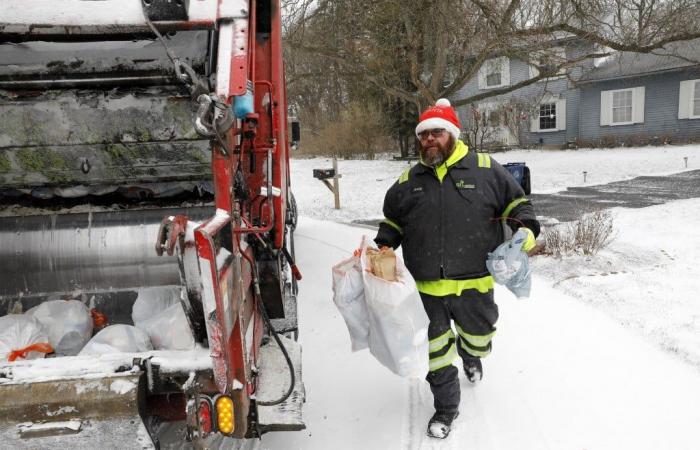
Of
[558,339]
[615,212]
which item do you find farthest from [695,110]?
[558,339]

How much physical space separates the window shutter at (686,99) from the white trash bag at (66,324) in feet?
70.6

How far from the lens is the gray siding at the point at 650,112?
19.6 meters

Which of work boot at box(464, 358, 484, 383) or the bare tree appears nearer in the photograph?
work boot at box(464, 358, 484, 383)

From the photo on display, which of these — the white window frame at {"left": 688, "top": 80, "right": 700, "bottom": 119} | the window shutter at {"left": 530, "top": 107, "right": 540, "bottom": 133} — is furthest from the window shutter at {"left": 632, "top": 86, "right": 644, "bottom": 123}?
the window shutter at {"left": 530, "top": 107, "right": 540, "bottom": 133}

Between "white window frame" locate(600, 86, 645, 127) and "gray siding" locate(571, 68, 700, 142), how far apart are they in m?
0.14

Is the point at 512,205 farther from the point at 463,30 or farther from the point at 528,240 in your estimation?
the point at 463,30

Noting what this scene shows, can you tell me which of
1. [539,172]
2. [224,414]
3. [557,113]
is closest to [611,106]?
[557,113]

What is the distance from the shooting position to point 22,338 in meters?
2.45

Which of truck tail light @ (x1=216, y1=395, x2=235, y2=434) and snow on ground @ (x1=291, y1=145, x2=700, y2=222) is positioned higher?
snow on ground @ (x1=291, y1=145, x2=700, y2=222)

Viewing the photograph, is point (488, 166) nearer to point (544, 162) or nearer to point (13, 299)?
point (13, 299)

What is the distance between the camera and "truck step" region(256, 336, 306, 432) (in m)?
2.32

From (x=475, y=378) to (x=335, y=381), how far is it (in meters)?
0.85

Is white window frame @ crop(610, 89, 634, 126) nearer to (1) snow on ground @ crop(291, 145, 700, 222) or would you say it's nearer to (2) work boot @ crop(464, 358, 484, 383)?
(1) snow on ground @ crop(291, 145, 700, 222)

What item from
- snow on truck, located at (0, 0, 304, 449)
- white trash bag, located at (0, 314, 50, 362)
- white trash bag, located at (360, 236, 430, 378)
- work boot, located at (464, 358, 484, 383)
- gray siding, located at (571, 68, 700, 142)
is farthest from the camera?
gray siding, located at (571, 68, 700, 142)
